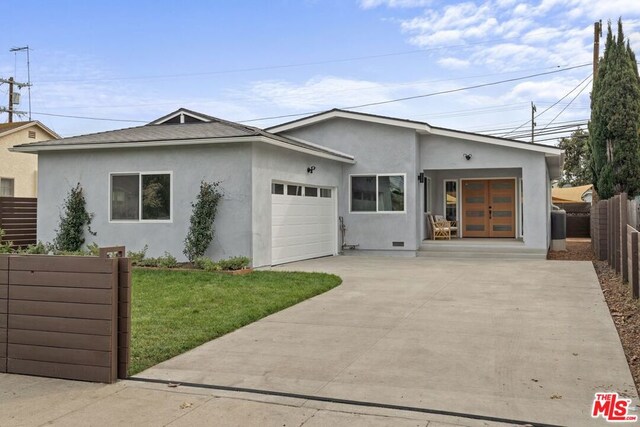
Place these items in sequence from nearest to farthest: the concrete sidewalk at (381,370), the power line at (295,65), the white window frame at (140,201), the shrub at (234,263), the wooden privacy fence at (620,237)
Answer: the concrete sidewalk at (381,370)
the wooden privacy fence at (620,237)
the shrub at (234,263)
the white window frame at (140,201)
the power line at (295,65)

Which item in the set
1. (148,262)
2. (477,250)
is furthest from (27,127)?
(477,250)

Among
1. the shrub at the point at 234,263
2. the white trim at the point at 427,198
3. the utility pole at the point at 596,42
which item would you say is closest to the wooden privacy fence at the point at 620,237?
the white trim at the point at 427,198

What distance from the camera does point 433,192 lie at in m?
19.8

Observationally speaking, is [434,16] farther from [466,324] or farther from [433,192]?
[466,324]

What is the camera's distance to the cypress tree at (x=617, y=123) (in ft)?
65.0

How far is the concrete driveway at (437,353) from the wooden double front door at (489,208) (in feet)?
33.2

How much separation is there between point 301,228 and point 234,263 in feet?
12.3

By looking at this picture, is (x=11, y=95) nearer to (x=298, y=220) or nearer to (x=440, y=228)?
(x=298, y=220)

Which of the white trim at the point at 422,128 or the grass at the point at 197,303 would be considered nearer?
the grass at the point at 197,303

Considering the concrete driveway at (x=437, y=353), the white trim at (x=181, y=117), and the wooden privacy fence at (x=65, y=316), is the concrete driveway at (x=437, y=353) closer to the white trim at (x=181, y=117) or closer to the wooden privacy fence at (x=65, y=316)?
the wooden privacy fence at (x=65, y=316)

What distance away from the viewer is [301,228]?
15.0 m

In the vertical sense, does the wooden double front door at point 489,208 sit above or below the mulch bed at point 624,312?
above

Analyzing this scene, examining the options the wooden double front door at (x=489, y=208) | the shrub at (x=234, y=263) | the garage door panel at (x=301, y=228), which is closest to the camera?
the shrub at (x=234, y=263)

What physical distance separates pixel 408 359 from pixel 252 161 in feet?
26.0
